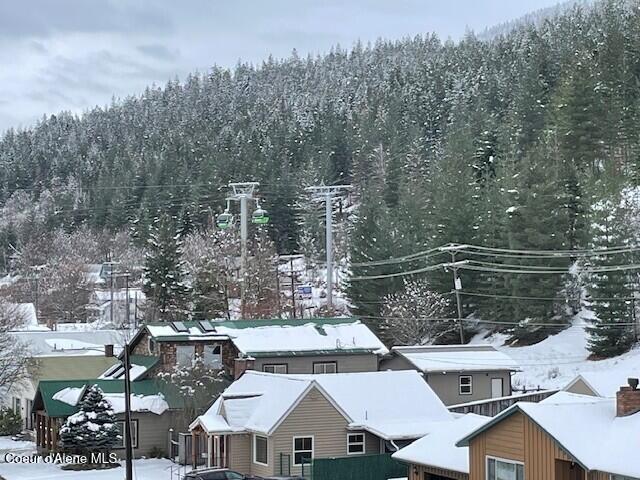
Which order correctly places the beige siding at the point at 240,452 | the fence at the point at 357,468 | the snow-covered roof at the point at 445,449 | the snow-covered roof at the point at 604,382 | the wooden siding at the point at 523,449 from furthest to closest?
1. the snow-covered roof at the point at 604,382
2. the beige siding at the point at 240,452
3. the fence at the point at 357,468
4. the snow-covered roof at the point at 445,449
5. the wooden siding at the point at 523,449

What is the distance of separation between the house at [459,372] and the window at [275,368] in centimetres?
477

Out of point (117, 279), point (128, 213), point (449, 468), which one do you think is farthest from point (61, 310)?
point (449, 468)

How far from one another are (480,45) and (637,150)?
9653 centimetres

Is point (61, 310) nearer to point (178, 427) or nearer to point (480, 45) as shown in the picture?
point (178, 427)

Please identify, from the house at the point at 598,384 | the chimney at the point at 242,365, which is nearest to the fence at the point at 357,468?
the house at the point at 598,384

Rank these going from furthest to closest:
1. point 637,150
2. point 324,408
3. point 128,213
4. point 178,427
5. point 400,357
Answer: point 128,213, point 637,150, point 400,357, point 178,427, point 324,408

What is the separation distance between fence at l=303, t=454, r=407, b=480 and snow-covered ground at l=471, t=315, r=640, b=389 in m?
21.6

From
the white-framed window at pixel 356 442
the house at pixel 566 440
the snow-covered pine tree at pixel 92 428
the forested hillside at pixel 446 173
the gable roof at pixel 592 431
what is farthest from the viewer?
the forested hillside at pixel 446 173

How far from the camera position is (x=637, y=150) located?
77.6 metres

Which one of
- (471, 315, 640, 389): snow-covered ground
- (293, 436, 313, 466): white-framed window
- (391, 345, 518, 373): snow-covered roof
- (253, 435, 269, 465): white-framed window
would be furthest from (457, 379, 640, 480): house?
(471, 315, 640, 389): snow-covered ground

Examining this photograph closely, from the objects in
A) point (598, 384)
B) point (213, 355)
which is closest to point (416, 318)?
point (213, 355)

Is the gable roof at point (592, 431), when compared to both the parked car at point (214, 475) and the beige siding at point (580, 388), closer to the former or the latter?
the parked car at point (214, 475)

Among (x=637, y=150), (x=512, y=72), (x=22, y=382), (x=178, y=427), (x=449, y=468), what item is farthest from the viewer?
(x=512, y=72)

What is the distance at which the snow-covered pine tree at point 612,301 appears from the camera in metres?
56.9
